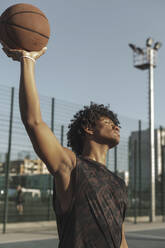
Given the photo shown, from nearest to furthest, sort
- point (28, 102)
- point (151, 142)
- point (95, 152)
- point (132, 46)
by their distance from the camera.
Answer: point (28, 102) → point (95, 152) → point (151, 142) → point (132, 46)

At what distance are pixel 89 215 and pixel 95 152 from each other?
1.51 feet

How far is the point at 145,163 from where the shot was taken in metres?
15.9

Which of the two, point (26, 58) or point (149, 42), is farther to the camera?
point (149, 42)

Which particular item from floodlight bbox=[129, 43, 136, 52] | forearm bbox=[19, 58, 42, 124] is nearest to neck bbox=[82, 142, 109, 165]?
forearm bbox=[19, 58, 42, 124]

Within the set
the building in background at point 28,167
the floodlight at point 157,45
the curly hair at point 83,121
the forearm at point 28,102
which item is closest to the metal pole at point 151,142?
the floodlight at point 157,45

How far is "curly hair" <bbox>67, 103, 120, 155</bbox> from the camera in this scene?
7.81ft

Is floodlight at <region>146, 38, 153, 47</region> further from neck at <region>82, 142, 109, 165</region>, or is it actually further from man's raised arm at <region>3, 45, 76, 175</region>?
man's raised arm at <region>3, 45, 76, 175</region>

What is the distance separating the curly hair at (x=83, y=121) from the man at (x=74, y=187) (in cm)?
36

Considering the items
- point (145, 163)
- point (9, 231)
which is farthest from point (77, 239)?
point (145, 163)

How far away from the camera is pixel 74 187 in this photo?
1.91 m

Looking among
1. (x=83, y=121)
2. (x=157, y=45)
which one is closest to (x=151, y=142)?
(x=157, y=45)

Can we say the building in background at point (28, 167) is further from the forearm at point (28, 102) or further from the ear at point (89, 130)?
the forearm at point (28, 102)

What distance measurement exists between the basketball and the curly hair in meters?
0.55

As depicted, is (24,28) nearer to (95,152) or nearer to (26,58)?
(26,58)
